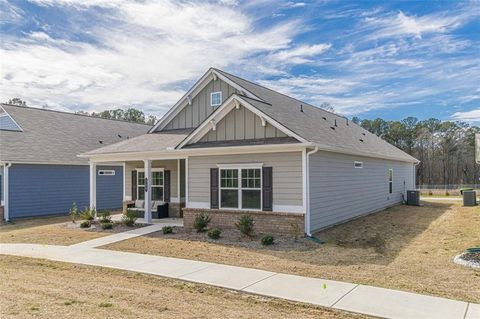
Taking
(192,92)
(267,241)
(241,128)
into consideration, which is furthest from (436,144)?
(267,241)

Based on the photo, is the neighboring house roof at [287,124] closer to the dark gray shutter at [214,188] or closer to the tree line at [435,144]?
the dark gray shutter at [214,188]

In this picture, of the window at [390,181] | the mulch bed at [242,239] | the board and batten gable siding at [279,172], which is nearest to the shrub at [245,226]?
the mulch bed at [242,239]

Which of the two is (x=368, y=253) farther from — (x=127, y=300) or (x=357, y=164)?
(x=357, y=164)

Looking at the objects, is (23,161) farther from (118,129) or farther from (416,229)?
(416,229)

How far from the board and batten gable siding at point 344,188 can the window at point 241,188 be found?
1.77 m

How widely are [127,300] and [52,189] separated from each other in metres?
15.4

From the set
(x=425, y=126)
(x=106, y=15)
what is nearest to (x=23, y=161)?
(x=106, y=15)

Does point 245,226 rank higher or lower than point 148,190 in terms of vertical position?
lower

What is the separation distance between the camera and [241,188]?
13062mm

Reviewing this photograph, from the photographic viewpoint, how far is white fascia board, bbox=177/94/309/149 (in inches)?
483

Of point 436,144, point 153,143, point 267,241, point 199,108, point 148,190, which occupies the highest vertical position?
point 436,144

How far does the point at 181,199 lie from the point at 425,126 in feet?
177

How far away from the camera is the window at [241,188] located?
41.8 ft

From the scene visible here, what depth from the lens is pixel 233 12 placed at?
42.7ft
